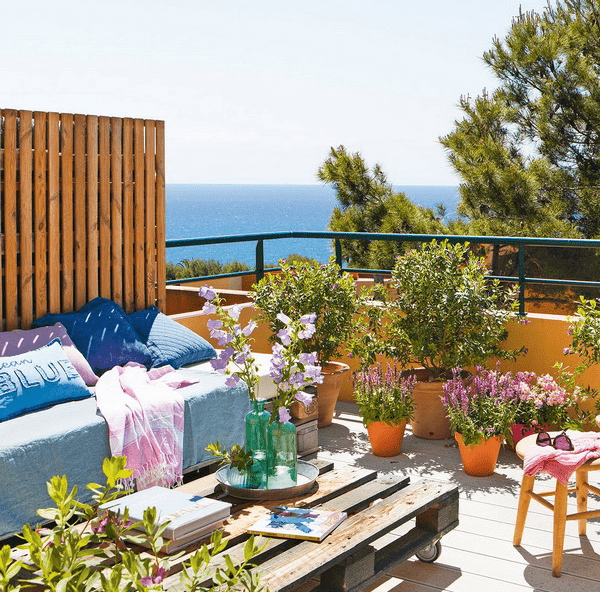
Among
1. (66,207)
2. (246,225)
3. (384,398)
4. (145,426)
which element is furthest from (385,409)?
(246,225)

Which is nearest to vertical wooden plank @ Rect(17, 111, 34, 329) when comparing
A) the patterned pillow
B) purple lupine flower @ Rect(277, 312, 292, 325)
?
the patterned pillow

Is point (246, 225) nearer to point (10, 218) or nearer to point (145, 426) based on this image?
point (10, 218)

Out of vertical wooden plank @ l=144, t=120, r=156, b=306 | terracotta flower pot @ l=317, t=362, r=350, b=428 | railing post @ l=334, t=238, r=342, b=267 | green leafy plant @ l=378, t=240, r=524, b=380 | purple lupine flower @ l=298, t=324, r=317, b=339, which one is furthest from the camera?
railing post @ l=334, t=238, r=342, b=267

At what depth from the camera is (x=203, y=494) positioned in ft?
9.64

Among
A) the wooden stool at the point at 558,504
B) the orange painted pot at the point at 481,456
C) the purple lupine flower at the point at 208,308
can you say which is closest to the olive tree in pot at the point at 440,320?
the orange painted pot at the point at 481,456

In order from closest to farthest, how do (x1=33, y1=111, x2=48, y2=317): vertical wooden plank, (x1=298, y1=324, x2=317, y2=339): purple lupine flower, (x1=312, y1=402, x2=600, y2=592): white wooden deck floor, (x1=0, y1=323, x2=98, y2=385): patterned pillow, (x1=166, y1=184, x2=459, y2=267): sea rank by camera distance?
(x1=298, y1=324, x2=317, y2=339): purple lupine flower
(x1=312, y1=402, x2=600, y2=592): white wooden deck floor
(x1=0, y1=323, x2=98, y2=385): patterned pillow
(x1=33, y1=111, x2=48, y2=317): vertical wooden plank
(x1=166, y1=184, x2=459, y2=267): sea

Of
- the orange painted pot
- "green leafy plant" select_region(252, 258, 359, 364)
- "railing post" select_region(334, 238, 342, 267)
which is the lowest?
the orange painted pot

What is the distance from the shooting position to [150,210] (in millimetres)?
5031

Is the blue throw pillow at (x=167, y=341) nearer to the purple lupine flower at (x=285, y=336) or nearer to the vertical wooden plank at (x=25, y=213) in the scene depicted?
the vertical wooden plank at (x=25, y=213)

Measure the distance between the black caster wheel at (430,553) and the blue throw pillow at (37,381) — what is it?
158 centimetres

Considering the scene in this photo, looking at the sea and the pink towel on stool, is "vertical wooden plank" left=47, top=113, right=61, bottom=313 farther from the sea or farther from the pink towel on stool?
the sea

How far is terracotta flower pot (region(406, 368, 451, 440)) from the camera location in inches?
191

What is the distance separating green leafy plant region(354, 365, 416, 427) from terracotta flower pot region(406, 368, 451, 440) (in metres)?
0.12

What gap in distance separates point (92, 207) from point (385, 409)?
1851 mm
